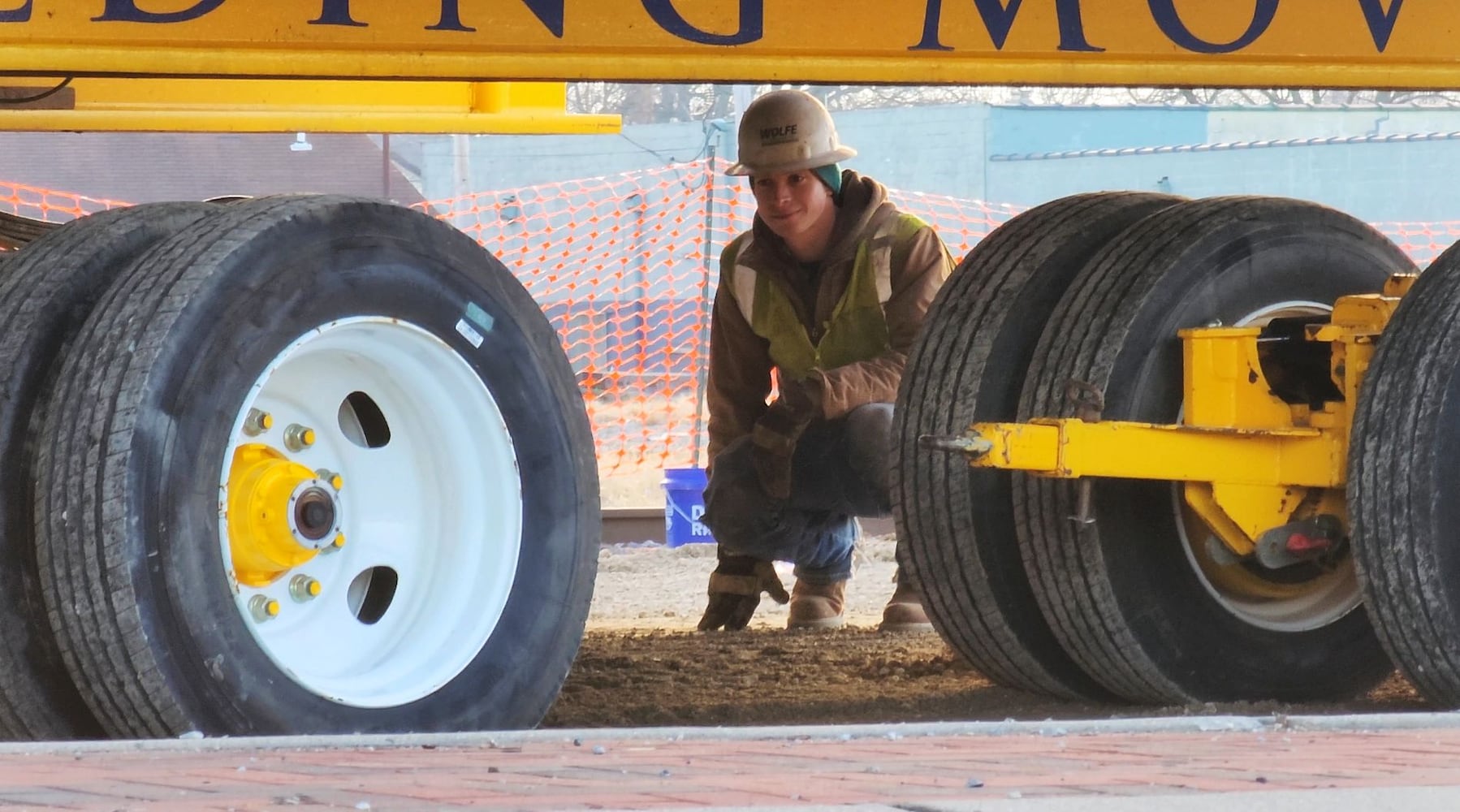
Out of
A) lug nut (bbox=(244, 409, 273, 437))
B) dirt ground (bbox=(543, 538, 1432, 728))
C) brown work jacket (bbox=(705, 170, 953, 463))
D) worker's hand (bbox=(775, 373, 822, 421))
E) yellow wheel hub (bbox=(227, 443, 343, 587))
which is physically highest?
brown work jacket (bbox=(705, 170, 953, 463))

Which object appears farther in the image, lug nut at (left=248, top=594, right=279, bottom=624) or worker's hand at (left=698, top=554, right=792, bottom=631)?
worker's hand at (left=698, top=554, right=792, bottom=631)

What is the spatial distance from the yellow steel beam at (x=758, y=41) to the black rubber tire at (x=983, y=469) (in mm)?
521

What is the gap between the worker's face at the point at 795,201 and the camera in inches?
245

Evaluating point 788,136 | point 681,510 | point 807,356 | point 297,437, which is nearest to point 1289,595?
point 297,437

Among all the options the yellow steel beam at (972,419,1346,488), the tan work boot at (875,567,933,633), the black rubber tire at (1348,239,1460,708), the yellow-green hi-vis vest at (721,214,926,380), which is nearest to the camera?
the black rubber tire at (1348,239,1460,708)

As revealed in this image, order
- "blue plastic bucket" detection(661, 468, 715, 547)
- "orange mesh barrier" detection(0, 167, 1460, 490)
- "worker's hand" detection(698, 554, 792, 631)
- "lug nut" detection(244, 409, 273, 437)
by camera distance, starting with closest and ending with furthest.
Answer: "lug nut" detection(244, 409, 273, 437)
"worker's hand" detection(698, 554, 792, 631)
"blue plastic bucket" detection(661, 468, 715, 547)
"orange mesh barrier" detection(0, 167, 1460, 490)

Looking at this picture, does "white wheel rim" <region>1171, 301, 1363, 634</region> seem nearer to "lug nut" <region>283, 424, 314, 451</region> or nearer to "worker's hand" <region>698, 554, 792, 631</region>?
"lug nut" <region>283, 424, 314, 451</region>

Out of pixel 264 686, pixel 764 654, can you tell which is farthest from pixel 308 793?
pixel 764 654

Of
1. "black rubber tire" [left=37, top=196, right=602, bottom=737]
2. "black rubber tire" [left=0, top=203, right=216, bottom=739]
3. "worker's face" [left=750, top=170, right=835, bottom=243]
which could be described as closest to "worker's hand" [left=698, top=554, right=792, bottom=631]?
"worker's face" [left=750, top=170, right=835, bottom=243]

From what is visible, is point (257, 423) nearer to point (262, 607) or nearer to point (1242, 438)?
point (262, 607)

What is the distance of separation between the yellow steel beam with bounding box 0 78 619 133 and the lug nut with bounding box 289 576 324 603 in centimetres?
297

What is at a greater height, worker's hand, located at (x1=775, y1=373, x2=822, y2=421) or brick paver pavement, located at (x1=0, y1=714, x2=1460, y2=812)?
worker's hand, located at (x1=775, y1=373, x2=822, y2=421)

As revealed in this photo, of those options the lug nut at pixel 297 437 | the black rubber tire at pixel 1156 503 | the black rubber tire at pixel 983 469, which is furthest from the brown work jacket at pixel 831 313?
the lug nut at pixel 297 437

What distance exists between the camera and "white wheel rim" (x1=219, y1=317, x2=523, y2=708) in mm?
3549
